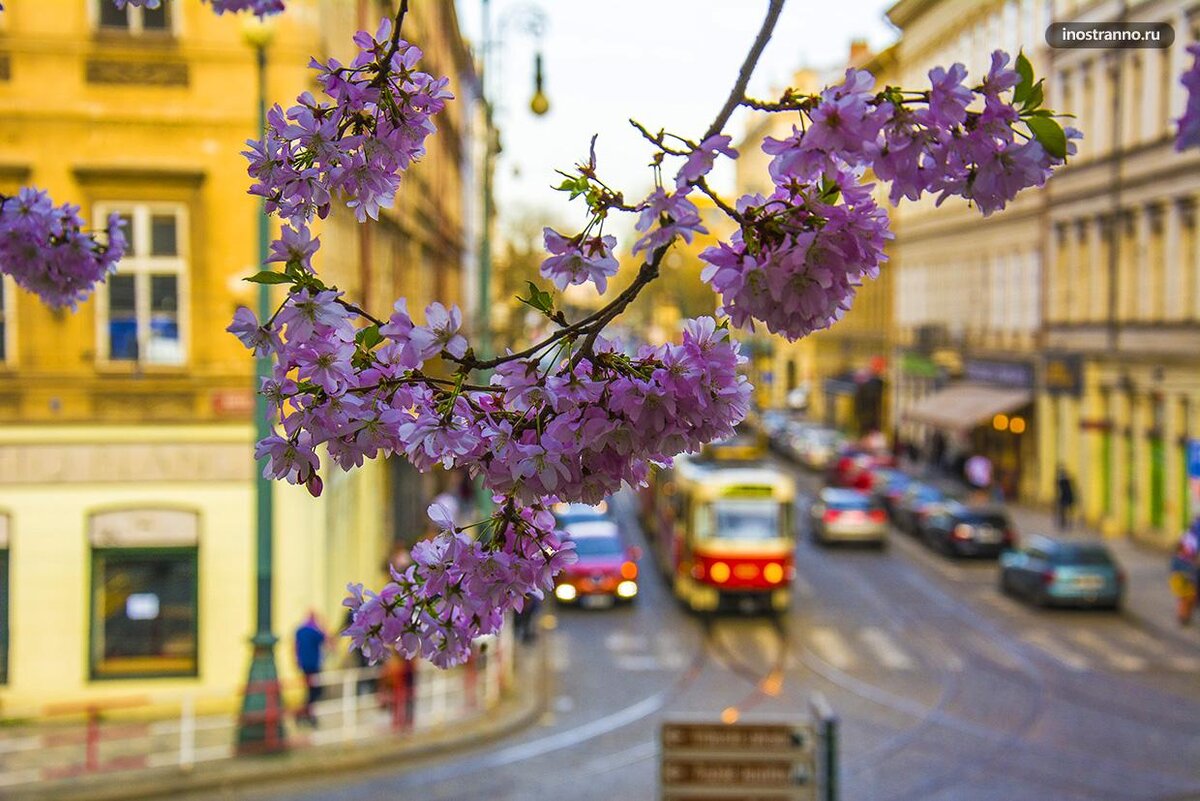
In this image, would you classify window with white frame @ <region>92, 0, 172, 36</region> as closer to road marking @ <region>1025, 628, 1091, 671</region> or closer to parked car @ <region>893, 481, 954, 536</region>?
road marking @ <region>1025, 628, 1091, 671</region>

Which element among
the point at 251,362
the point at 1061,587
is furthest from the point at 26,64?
the point at 1061,587

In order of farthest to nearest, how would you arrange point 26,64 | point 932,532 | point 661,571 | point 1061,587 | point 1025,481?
point 1025,481 → point 932,532 → point 661,571 → point 1061,587 → point 26,64

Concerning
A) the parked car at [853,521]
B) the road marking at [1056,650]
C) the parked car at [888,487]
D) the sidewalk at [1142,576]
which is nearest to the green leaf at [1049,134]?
the road marking at [1056,650]

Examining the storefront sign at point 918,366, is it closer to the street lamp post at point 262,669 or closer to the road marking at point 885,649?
the road marking at point 885,649

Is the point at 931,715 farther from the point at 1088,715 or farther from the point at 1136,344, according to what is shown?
the point at 1136,344

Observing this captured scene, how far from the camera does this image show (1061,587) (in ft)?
90.6

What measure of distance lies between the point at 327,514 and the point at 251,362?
2.64 m

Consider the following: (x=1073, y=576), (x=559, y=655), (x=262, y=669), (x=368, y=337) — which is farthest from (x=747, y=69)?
(x=1073, y=576)

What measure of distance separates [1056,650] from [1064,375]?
61.5 feet

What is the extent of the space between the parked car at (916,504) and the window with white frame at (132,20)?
23.7 m

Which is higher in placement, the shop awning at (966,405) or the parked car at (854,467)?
the shop awning at (966,405)

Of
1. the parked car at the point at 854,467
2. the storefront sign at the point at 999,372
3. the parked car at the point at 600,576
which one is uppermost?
the storefront sign at the point at 999,372

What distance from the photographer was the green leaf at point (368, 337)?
3.42 metres

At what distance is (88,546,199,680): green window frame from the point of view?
1945 cm
